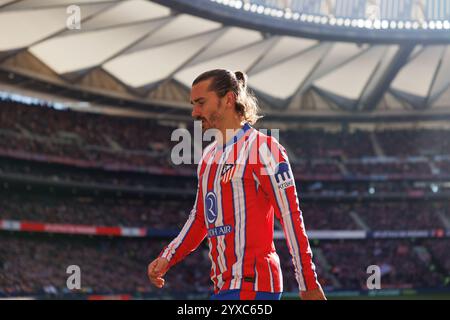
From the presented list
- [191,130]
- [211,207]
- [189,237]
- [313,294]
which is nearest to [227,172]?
[211,207]

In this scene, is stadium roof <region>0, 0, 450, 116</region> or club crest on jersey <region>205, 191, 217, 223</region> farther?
stadium roof <region>0, 0, 450, 116</region>

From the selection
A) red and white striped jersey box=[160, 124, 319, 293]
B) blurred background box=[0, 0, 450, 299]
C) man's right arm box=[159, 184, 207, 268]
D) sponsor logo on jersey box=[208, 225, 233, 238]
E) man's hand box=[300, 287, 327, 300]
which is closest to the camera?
man's hand box=[300, 287, 327, 300]

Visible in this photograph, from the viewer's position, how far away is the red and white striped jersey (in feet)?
12.1

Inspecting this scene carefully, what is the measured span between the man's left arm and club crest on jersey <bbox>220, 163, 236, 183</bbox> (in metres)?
0.17

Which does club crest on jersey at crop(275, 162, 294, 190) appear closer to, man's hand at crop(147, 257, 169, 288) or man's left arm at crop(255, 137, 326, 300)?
man's left arm at crop(255, 137, 326, 300)

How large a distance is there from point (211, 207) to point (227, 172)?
0.24 metres

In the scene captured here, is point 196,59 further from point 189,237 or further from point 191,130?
point 189,237

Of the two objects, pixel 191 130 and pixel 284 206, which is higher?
pixel 191 130

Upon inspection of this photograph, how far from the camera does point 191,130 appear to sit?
4350 cm

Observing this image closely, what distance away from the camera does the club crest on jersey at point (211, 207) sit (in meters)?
3.96

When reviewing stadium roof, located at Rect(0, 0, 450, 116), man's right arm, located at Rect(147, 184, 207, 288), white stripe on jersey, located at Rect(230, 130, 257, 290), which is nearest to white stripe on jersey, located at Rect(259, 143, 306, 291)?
white stripe on jersey, located at Rect(230, 130, 257, 290)

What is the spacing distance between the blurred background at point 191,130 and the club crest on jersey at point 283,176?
82.6 ft

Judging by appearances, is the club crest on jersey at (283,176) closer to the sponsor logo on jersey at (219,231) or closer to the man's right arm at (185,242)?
the sponsor logo on jersey at (219,231)
